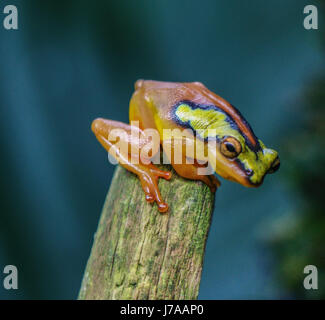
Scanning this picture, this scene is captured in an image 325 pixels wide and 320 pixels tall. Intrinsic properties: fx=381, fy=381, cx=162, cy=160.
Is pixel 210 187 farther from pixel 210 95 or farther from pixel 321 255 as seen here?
pixel 321 255

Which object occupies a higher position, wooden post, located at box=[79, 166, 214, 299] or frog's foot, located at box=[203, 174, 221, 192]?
frog's foot, located at box=[203, 174, 221, 192]

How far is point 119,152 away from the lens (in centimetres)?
126

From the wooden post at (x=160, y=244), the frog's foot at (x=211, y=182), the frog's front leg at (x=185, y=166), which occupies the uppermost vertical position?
the frog's front leg at (x=185, y=166)

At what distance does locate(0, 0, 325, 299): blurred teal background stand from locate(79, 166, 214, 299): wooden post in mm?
1394

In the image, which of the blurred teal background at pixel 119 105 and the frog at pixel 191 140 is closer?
the frog at pixel 191 140

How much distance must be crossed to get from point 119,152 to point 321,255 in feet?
5.79

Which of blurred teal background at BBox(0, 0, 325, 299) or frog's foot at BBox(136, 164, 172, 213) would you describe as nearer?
frog's foot at BBox(136, 164, 172, 213)

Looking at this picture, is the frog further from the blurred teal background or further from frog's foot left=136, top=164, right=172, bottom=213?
the blurred teal background

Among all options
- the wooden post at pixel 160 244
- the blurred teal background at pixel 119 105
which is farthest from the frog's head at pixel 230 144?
the blurred teal background at pixel 119 105

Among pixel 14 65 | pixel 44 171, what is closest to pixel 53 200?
pixel 44 171

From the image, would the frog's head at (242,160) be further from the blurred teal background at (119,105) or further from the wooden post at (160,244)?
the blurred teal background at (119,105)

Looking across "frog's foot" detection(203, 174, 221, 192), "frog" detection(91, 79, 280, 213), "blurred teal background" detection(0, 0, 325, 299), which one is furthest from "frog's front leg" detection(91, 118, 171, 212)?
"blurred teal background" detection(0, 0, 325, 299)

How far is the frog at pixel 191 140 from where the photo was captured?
1.12 metres

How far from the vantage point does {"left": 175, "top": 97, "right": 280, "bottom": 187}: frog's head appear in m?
1.11
